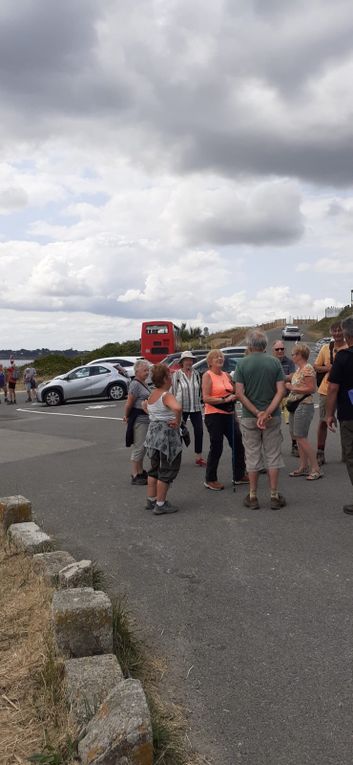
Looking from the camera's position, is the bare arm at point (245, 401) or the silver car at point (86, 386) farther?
the silver car at point (86, 386)

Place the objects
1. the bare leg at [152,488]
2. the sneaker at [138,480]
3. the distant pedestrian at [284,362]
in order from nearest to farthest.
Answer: the bare leg at [152,488], the sneaker at [138,480], the distant pedestrian at [284,362]

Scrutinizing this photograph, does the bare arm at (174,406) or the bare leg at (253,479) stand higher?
the bare arm at (174,406)

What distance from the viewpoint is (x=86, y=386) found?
2297 centimetres

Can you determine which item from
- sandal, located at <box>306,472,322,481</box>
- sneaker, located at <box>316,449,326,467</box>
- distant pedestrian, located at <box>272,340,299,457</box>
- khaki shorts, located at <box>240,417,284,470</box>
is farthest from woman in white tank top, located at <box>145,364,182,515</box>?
sneaker, located at <box>316,449,326,467</box>

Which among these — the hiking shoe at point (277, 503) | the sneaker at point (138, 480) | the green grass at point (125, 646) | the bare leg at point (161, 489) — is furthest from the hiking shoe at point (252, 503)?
the green grass at point (125, 646)

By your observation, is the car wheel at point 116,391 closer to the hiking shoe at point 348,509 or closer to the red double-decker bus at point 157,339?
the red double-decker bus at point 157,339

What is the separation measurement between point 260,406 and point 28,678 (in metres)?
3.96

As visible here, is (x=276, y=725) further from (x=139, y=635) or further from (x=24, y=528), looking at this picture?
(x=24, y=528)

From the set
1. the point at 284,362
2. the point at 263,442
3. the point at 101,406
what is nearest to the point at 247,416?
the point at 263,442

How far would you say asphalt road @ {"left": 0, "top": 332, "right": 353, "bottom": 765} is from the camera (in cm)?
285

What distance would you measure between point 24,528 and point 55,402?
17.8 metres

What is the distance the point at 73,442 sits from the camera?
12.6 meters

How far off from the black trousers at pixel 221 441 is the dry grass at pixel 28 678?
3375 millimetres

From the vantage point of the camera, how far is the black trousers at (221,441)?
734 cm
